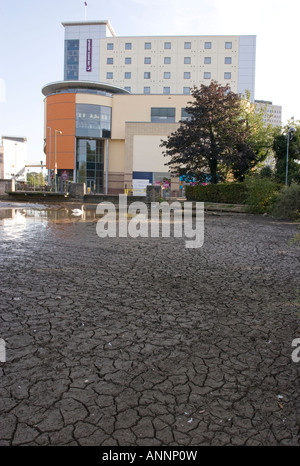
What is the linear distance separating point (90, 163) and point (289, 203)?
47257 mm

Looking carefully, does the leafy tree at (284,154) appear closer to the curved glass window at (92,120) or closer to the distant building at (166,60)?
the curved glass window at (92,120)

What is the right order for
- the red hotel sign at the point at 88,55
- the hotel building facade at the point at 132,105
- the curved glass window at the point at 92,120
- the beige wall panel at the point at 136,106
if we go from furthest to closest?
1. the red hotel sign at the point at 88,55
2. the beige wall panel at the point at 136,106
3. the curved glass window at the point at 92,120
4. the hotel building facade at the point at 132,105

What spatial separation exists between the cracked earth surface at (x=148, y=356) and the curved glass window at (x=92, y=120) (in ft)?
188

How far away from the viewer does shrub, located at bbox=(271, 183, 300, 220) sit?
18.7 metres

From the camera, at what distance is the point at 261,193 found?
22.5 metres

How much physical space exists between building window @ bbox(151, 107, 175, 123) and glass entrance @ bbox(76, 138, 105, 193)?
997 centimetres

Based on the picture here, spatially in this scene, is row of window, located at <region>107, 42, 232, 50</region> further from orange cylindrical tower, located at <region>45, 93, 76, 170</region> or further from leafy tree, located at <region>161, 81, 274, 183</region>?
leafy tree, located at <region>161, 81, 274, 183</region>

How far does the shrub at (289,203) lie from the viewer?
1871 cm

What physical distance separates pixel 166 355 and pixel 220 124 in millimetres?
29020

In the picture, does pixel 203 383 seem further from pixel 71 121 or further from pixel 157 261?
pixel 71 121

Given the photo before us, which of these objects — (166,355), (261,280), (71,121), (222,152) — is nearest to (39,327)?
(166,355)

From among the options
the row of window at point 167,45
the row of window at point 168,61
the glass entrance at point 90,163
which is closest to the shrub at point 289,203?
the glass entrance at point 90,163

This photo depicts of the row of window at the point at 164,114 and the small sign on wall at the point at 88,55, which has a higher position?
the small sign on wall at the point at 88,55

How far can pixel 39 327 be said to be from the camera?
141 inches
